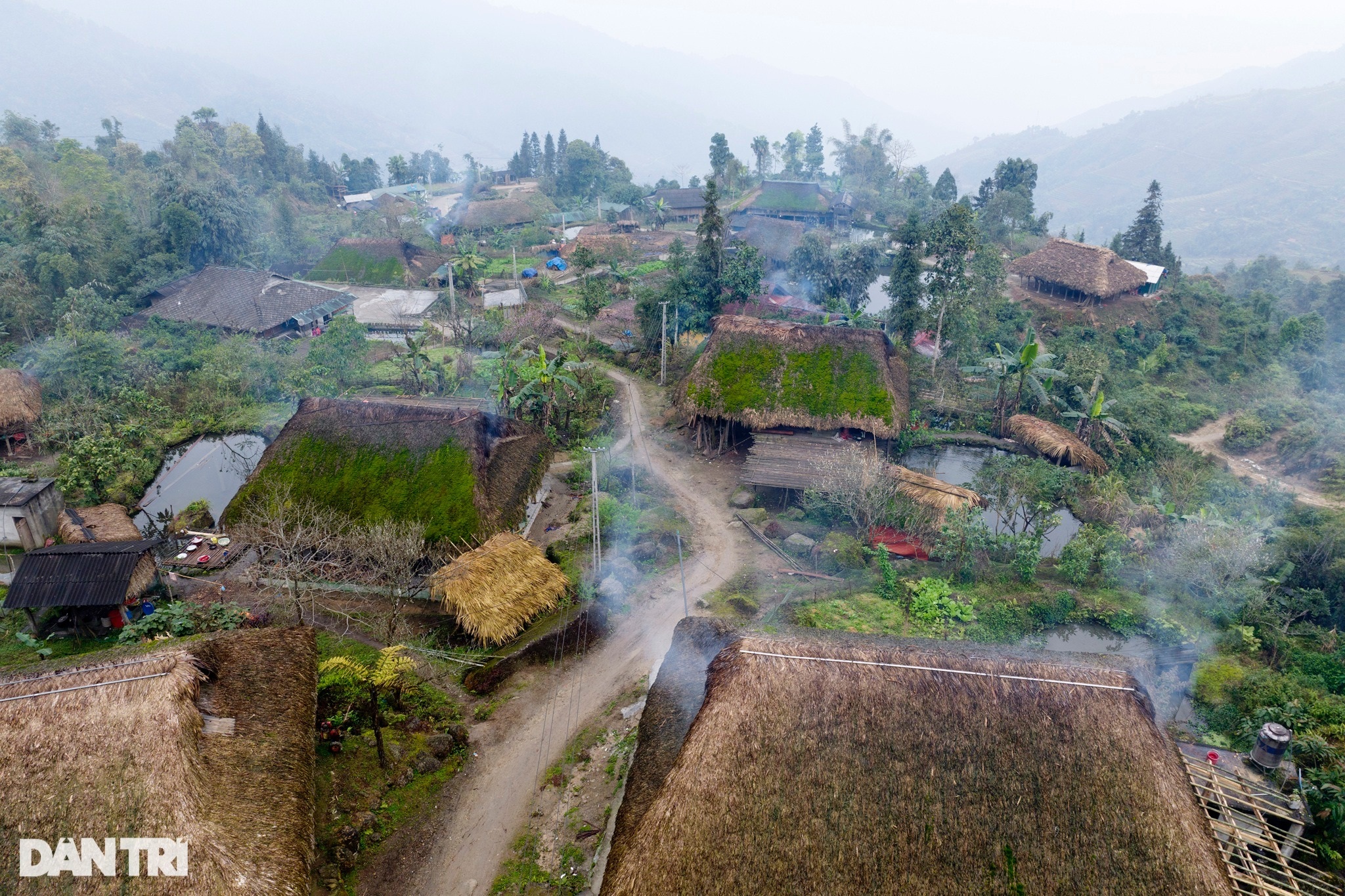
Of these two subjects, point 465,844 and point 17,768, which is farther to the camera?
point 465,844

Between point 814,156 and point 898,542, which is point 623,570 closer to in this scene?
point 898,542

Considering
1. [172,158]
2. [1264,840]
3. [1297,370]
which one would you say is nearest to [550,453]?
[1264,840]

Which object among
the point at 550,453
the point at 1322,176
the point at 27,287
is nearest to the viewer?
the point at 550,453

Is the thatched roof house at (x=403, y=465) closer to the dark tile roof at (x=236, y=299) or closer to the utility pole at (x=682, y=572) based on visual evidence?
the utility pole at (x=682, y=572)

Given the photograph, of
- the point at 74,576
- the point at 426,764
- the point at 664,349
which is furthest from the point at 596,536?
the point at 664,349

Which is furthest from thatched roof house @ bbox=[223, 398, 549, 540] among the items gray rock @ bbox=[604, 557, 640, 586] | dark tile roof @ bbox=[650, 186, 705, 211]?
dark tile roof @ bbox=[650, 186, 705, 211]

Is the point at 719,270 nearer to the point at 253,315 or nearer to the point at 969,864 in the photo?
the point at 253,315

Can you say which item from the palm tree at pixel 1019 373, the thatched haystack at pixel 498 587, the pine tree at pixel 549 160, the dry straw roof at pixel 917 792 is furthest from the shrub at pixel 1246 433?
the pine tree at pixel 549 160
